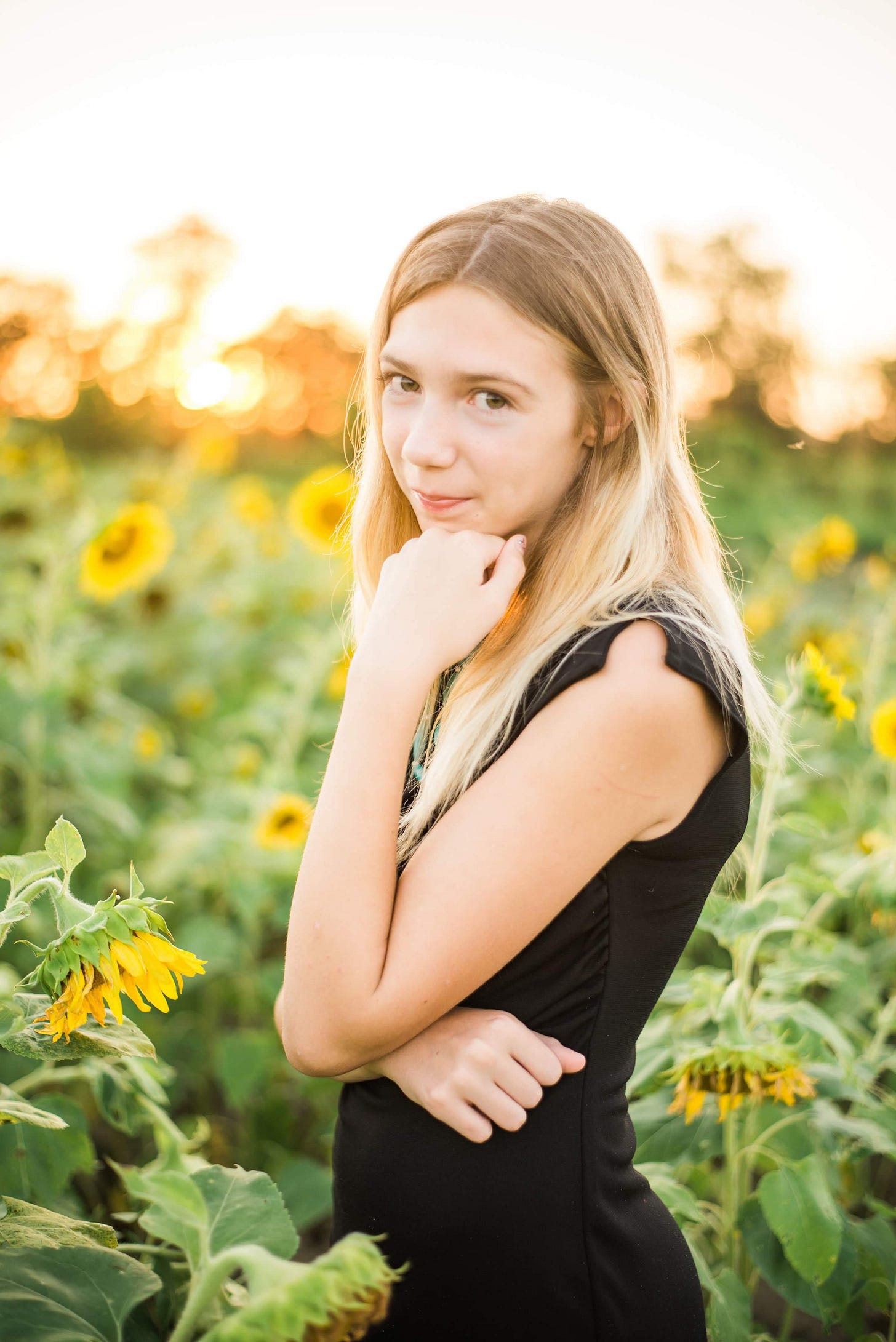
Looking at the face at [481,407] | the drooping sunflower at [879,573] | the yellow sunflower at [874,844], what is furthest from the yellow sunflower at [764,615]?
the face at [481,407]

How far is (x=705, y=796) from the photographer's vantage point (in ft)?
3.72

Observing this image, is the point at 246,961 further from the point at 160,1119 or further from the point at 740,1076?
the point at 740,1076

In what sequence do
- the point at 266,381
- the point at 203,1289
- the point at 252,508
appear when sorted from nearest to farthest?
1. the point at 203,1289
2. the point at 252,508
3. the point at 266,381

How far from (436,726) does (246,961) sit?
1.34 m

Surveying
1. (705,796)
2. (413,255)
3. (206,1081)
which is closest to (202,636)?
(206,1081)

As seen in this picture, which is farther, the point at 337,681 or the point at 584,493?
the point at 337,681

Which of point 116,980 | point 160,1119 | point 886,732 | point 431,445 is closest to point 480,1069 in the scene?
point 116,980

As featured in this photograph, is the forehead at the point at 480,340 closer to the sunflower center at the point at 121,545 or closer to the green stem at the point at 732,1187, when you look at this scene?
the green stem at the point at 732,1187

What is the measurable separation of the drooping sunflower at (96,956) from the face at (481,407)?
0.60m

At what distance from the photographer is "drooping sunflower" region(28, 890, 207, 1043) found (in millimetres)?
938

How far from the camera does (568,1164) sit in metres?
1.14

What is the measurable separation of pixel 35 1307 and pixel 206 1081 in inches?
78.2

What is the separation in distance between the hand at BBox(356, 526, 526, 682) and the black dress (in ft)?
0.34

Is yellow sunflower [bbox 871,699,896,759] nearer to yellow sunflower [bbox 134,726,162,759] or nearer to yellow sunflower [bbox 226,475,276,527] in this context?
yellow sunflower [bbox 134,726,162,759]
